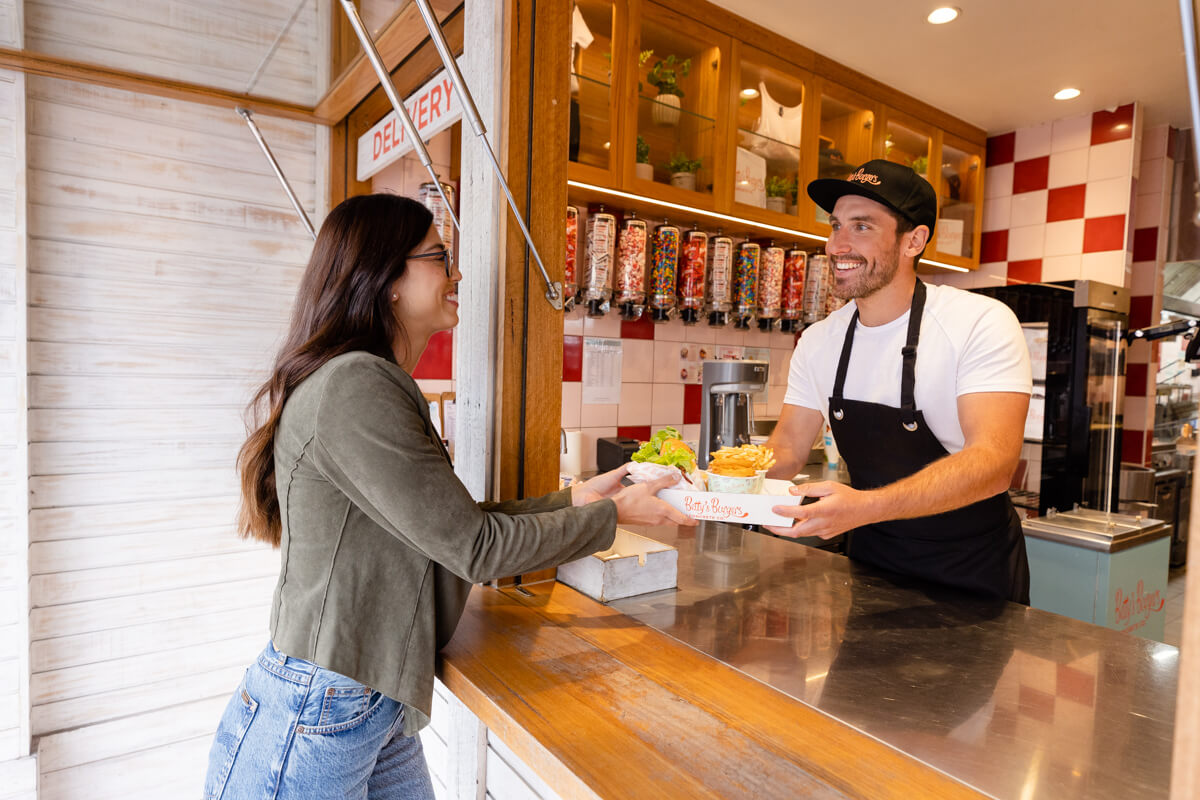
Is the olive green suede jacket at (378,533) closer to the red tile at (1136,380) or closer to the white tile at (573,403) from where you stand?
the white tile at (573,403)

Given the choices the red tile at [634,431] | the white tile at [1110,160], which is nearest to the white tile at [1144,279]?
the white tile at [1110,160]

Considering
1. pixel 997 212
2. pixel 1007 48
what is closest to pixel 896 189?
pixel 1007 48

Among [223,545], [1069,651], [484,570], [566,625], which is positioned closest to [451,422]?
[223,545]

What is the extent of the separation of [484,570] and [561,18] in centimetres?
117

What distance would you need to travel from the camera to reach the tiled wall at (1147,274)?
13.7 ft

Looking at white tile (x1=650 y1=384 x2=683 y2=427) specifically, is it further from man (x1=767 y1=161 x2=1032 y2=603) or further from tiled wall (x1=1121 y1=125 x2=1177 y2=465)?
tiled wall (x1=1121 y1=125 x2=1177 y2=465)

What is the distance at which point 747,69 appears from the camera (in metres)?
3.29

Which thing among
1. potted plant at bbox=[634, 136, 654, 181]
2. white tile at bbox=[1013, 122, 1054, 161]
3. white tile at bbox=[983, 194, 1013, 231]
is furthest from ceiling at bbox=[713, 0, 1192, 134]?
potted plant at bbox=[634, 136, 654, 181]

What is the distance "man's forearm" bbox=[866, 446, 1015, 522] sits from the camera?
1430 mm

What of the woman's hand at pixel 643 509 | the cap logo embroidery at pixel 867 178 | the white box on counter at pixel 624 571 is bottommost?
the white box on counter at pixel 624 571

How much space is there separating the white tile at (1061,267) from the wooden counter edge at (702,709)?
401 centimetres

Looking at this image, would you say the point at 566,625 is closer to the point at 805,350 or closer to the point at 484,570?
the point at 484,570

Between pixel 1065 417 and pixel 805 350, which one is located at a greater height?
pixel 805 350

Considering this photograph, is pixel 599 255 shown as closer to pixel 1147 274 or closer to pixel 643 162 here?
pixel 643 162
